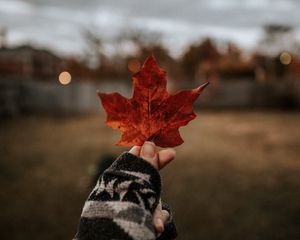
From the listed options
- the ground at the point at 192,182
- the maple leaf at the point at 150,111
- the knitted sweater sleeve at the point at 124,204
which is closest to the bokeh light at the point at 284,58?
the ground at the point at 192,182

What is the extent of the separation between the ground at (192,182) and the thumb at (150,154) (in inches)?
186

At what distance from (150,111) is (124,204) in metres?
0.20

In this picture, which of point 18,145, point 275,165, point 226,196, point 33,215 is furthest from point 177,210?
point 18,145

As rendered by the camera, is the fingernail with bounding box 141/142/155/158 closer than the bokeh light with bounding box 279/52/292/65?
Yes

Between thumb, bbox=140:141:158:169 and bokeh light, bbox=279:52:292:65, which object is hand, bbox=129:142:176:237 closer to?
thumb, bbox=140:141:158:169

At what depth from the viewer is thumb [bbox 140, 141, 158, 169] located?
28.9 inches

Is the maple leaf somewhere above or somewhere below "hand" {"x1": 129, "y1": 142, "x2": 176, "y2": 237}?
above

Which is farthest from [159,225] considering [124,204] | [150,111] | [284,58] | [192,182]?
[284,58]

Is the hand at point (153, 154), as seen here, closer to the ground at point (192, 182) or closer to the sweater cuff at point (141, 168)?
the sweater cuff at point (141, 168)

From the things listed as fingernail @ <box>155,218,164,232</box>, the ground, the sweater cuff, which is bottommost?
the ground

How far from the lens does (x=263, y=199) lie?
664 centimetres

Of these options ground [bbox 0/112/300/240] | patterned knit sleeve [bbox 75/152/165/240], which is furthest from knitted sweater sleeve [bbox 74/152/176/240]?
ground [bbox 0/112/300/240]

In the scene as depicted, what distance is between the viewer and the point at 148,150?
74cm

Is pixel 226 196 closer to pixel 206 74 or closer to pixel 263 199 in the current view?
pixel 263 199
